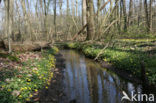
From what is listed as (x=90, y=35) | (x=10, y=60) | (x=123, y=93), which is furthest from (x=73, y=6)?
(x=123, y=93)

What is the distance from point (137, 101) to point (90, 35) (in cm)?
1016

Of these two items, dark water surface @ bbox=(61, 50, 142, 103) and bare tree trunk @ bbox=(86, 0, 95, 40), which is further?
bare tree trunk @ bbox=(86, 0, 95, 40)

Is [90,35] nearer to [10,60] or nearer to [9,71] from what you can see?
[10,60]

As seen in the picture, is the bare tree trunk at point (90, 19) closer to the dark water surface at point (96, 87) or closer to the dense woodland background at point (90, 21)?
the dense woodland background at point (90, 21)

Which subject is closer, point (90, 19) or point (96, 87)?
point (96, 87)

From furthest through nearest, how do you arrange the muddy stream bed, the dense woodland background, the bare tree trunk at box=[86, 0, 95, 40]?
the bare tree trunk at box=[86, 0, 95, 40]
the dense woodland background
the muddy stream bed

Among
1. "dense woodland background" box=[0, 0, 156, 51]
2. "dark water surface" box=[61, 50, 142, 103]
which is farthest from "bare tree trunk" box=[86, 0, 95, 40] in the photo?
"dark water surface" box=[61, 50, 142, 103]

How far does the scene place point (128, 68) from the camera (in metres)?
6.22

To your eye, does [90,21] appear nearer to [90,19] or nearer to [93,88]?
[90,19]

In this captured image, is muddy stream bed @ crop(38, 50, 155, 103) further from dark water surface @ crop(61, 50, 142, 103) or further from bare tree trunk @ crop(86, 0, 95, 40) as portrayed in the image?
bare tree trunk @ crop(86, 0, 95, 40)

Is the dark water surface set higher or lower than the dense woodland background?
lower

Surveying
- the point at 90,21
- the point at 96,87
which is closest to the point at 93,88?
the point at 96,87

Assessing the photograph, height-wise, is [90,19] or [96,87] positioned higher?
[90,19]

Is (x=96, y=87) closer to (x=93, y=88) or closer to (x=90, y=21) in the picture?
(x=93, y=88)
